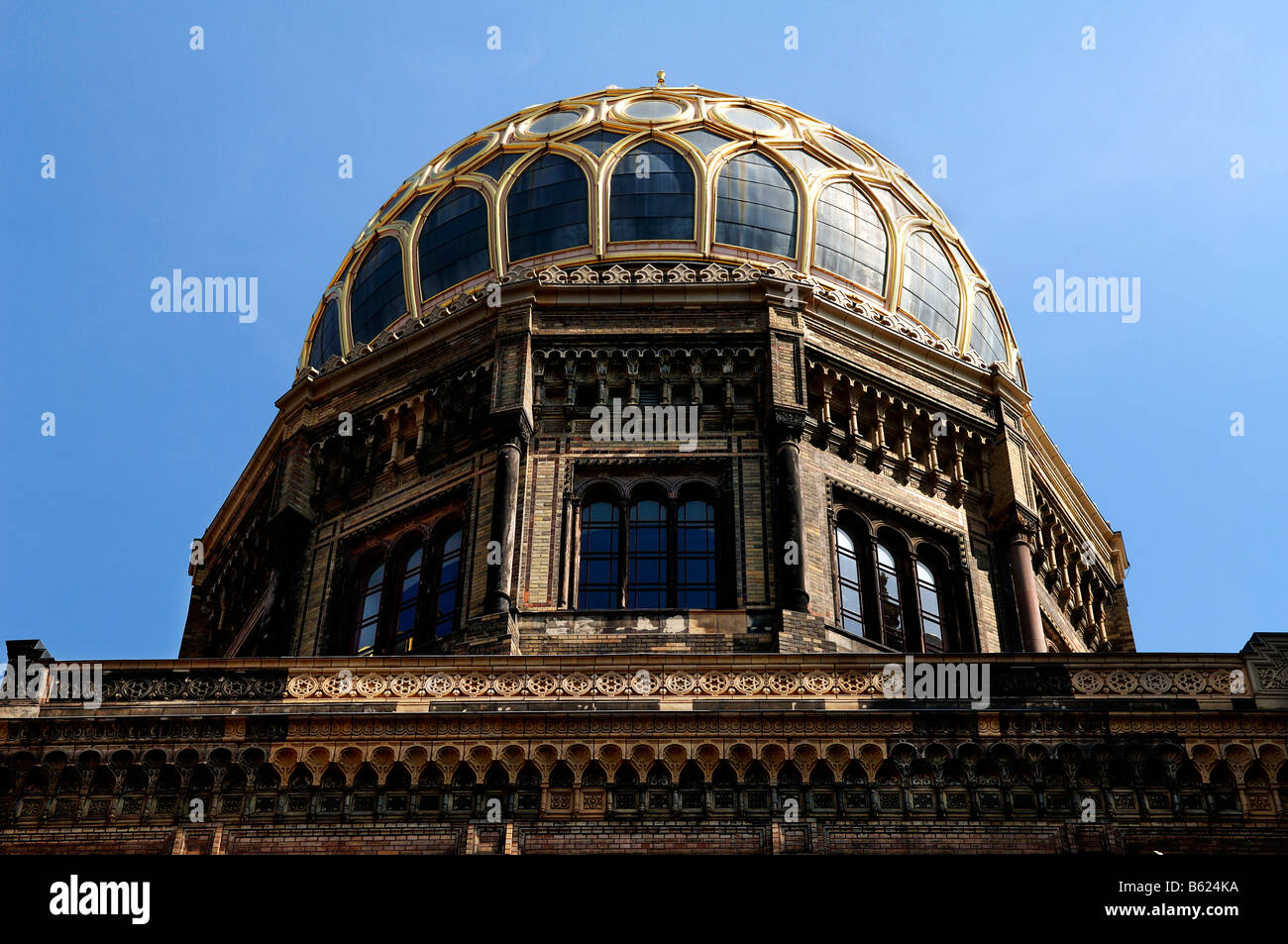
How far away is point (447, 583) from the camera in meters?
28.0

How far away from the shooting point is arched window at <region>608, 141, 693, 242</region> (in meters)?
32.2

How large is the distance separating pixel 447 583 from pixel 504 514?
1.32 m

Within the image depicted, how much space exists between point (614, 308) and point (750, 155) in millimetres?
4550

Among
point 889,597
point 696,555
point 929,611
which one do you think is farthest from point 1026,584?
point 696,555

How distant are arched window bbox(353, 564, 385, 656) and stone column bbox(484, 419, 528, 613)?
2.25m

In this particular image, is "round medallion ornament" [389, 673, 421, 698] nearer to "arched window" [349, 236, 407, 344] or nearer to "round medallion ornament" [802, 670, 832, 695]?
"round medallion ornament" [802, 670, 832, 695]

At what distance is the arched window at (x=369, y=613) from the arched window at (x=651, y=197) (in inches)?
261

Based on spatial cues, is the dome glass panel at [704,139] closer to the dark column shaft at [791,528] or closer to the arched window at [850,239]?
the arched window at [850,239]

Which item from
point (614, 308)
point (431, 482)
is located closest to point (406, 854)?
point (431, 482)

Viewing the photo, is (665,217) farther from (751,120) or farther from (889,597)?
(889,597)

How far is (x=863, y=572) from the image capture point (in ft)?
93.0

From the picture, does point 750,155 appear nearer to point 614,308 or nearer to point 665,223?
point 665,223

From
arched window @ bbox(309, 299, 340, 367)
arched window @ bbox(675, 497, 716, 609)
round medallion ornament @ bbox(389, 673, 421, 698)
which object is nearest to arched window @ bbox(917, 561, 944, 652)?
arched window @ bbox(675, 497, 716, 609)
